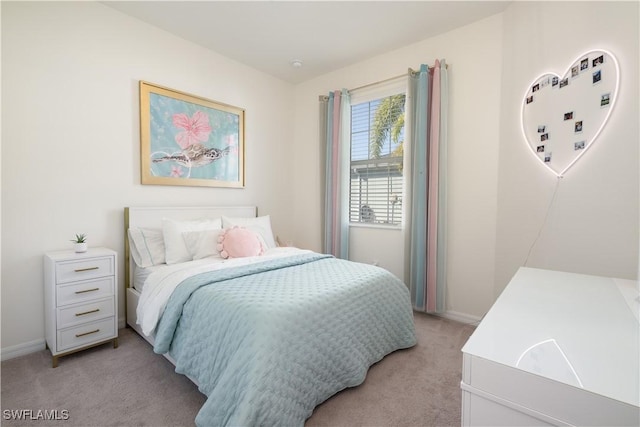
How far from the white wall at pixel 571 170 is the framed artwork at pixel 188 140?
103 inches

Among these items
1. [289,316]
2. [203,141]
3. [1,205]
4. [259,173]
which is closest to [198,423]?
[289,316]

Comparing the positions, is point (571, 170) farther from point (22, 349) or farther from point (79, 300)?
point (22, 349)

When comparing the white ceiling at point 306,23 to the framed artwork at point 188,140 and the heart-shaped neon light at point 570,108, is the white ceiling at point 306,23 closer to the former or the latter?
the framed artwork at point 188,140

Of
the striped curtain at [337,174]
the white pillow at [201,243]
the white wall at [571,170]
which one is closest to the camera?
the white wall at [571,170]

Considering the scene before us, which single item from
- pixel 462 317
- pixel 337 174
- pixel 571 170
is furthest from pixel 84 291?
pixel 571 170

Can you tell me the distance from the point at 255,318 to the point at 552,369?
109 centimetres

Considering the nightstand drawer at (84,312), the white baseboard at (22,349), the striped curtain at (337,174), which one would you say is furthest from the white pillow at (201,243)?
the striped curtain at (337,174)

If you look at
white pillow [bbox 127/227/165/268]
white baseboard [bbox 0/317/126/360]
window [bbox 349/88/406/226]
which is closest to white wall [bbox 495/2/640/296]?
window [bbox 349/88/406/226]

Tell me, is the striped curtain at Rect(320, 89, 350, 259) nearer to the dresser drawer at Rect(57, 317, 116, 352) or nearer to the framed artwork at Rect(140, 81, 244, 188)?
the framed artwork at Rect(140, 81, 244, 188)

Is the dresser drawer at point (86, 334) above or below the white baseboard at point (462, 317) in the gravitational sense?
above

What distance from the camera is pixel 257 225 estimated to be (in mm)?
3062

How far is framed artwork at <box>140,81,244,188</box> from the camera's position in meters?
2.66

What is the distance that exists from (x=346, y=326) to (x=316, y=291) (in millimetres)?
256

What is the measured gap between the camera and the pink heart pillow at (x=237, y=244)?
252cm
